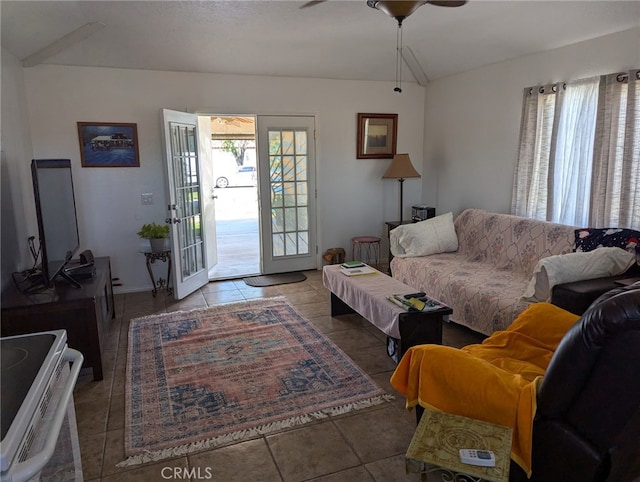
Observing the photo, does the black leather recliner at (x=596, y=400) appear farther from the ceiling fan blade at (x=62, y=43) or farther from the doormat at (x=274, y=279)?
the ceiling fan blade at (x=62, y=43)

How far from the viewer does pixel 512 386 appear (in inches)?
67.1

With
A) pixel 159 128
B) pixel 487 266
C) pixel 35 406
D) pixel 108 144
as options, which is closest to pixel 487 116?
pixel 487 266

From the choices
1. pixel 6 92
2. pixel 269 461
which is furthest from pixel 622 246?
pixel 6 92

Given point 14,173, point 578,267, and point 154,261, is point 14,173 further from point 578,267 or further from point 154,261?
point 578,267

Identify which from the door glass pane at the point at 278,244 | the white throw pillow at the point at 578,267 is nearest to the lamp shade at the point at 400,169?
the door glass pane at the point at 278,244

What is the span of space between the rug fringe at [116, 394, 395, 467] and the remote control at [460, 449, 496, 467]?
46.7 inches

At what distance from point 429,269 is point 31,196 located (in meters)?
3.72

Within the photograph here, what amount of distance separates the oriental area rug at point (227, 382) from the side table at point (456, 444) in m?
1.04

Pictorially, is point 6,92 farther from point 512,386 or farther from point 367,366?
point 512,386

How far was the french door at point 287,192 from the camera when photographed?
5.28 metres

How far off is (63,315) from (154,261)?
186 centimetres

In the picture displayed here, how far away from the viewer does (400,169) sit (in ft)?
17.4

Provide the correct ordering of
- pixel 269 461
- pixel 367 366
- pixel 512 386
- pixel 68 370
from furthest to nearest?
pixel 367 366 < pixel 269 461 < pixel 512 386 < pixel 68 370

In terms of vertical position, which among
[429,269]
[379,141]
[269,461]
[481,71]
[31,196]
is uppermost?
[481,71]
